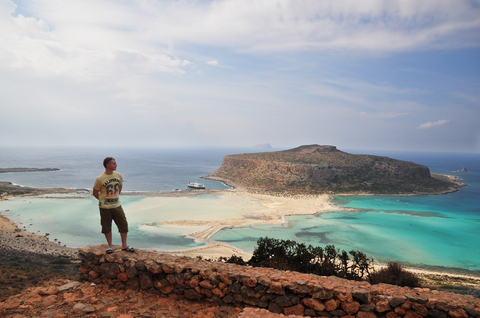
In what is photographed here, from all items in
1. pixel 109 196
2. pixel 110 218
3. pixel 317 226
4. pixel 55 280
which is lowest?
pixel 317 226

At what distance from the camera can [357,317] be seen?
5.08 m

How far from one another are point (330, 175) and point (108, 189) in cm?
7350

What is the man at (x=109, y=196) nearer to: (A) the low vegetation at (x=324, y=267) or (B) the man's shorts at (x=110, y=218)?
(B) the man's shorts at (x=110, y=218)

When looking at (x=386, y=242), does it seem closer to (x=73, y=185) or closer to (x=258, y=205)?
(x=258, y=205)

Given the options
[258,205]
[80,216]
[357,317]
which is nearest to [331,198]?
[258,205]

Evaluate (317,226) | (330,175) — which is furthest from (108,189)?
(330,175)

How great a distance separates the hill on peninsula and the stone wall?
2395 inches

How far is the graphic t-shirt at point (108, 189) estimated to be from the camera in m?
6.09

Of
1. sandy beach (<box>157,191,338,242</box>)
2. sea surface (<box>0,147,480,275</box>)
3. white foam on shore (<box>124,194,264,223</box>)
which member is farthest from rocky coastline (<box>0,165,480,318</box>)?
white foam on shore (<box>124,194,264,223</box>)

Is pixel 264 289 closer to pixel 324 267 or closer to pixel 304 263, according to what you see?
pixel 324 267

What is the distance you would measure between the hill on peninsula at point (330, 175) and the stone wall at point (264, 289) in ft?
200

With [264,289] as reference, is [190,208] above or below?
below

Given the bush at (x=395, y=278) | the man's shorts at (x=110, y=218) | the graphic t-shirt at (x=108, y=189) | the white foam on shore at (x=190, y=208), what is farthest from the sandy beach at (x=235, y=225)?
the graphic t-shirt at (x=108, y=189)

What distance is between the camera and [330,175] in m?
73.6
